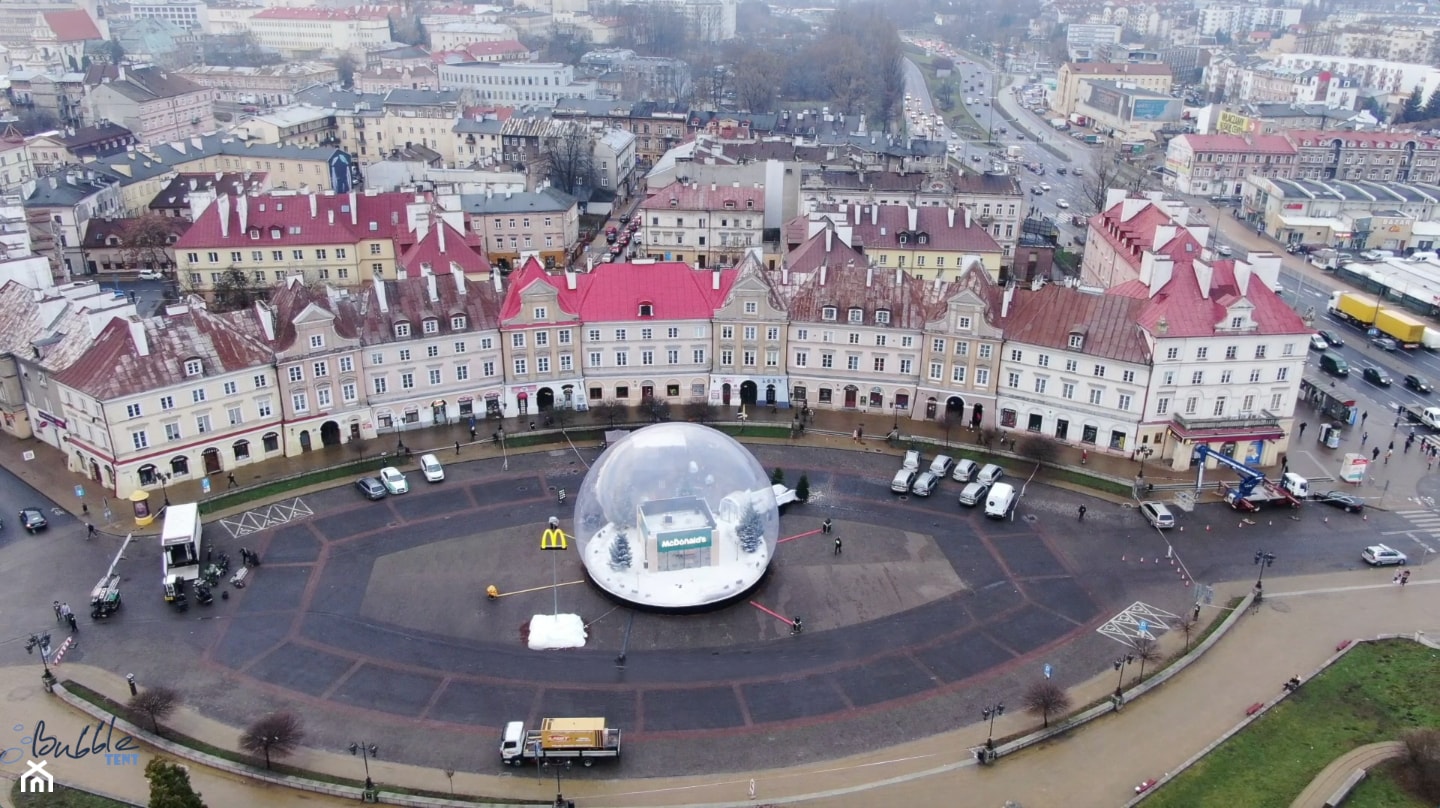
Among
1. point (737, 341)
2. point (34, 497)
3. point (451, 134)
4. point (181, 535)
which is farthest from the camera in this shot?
point (451, 134)

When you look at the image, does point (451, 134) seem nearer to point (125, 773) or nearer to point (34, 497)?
point (34, 497)

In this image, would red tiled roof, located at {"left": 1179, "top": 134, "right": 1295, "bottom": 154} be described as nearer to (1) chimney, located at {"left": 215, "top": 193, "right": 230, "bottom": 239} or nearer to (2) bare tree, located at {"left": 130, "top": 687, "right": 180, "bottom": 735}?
(1) chimney, located at {"left": 215, "top": 193, "right": 230, "bottom": 239}

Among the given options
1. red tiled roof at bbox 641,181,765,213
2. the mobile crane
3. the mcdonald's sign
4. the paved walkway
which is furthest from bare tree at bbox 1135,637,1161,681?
red tiled roof at bbox 641,181,765,213

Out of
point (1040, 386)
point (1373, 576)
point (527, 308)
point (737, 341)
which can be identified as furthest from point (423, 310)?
point (1373, 576)

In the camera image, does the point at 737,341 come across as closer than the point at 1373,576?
No

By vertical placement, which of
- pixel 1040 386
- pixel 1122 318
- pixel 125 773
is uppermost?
pixel 1122 318

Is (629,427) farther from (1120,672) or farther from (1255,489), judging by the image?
(1255,489)
